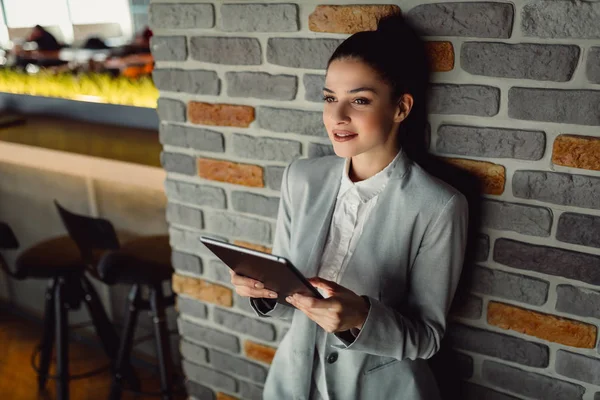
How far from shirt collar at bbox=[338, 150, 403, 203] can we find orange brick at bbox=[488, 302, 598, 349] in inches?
16.5

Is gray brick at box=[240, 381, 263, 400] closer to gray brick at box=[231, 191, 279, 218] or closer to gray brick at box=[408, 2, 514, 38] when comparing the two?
gray brick at box=[231, 191, 279, 218]

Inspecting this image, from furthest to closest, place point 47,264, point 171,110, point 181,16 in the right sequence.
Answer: point 47,264 → point 171,110 → point 181,16

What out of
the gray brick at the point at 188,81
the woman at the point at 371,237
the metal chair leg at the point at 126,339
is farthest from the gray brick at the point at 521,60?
the metal chair leg at the point at 126,339

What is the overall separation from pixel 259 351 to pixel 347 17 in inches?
42.2

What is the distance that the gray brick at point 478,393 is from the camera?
4.57 ft

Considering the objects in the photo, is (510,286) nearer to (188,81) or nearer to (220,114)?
(220,114)

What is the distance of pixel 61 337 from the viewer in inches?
93.7

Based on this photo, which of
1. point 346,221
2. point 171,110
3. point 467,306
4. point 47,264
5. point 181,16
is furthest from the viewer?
point 47,264

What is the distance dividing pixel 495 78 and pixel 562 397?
0.79m

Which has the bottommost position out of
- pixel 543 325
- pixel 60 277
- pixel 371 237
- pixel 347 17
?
pixel 60 277

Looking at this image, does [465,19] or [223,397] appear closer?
[465,19]

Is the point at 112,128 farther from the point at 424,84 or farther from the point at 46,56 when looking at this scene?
the point at 424,84

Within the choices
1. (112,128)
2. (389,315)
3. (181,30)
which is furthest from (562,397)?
(112,128)

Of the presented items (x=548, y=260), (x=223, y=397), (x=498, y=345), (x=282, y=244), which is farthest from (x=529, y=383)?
(x=223, y=397)
